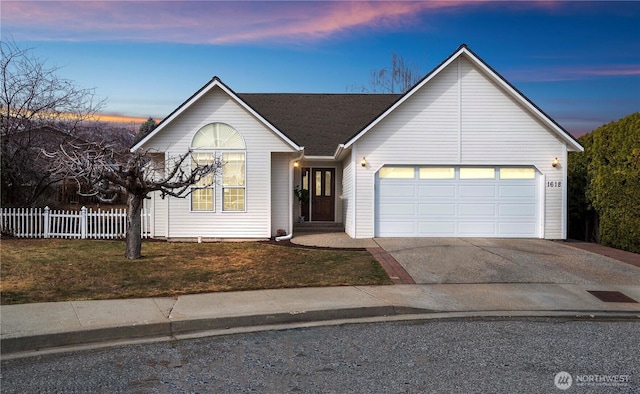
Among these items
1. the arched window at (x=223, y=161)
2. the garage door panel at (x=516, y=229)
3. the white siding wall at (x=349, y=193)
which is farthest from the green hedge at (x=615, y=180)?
the arched window at (x=223, y=161)

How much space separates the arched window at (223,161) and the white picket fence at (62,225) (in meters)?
2.04

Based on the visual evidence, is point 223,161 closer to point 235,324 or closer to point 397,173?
point 397,173

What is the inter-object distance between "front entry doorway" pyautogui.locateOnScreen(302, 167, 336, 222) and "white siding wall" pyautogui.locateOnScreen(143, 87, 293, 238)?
395 centimetres

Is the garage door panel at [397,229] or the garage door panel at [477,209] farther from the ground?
the garage door panel at [477,209]

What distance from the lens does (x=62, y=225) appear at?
1547 cm

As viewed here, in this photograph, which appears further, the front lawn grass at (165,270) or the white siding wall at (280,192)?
the white siding wall at (280,192)

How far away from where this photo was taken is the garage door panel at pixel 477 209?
15.2 meters

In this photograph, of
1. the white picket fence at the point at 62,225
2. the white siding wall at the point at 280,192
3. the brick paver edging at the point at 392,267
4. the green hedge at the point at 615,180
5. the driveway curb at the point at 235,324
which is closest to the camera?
the driveway curb at the point at 235,324

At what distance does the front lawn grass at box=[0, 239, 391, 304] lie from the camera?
812 centimetres

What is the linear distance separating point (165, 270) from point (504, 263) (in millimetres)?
7606
